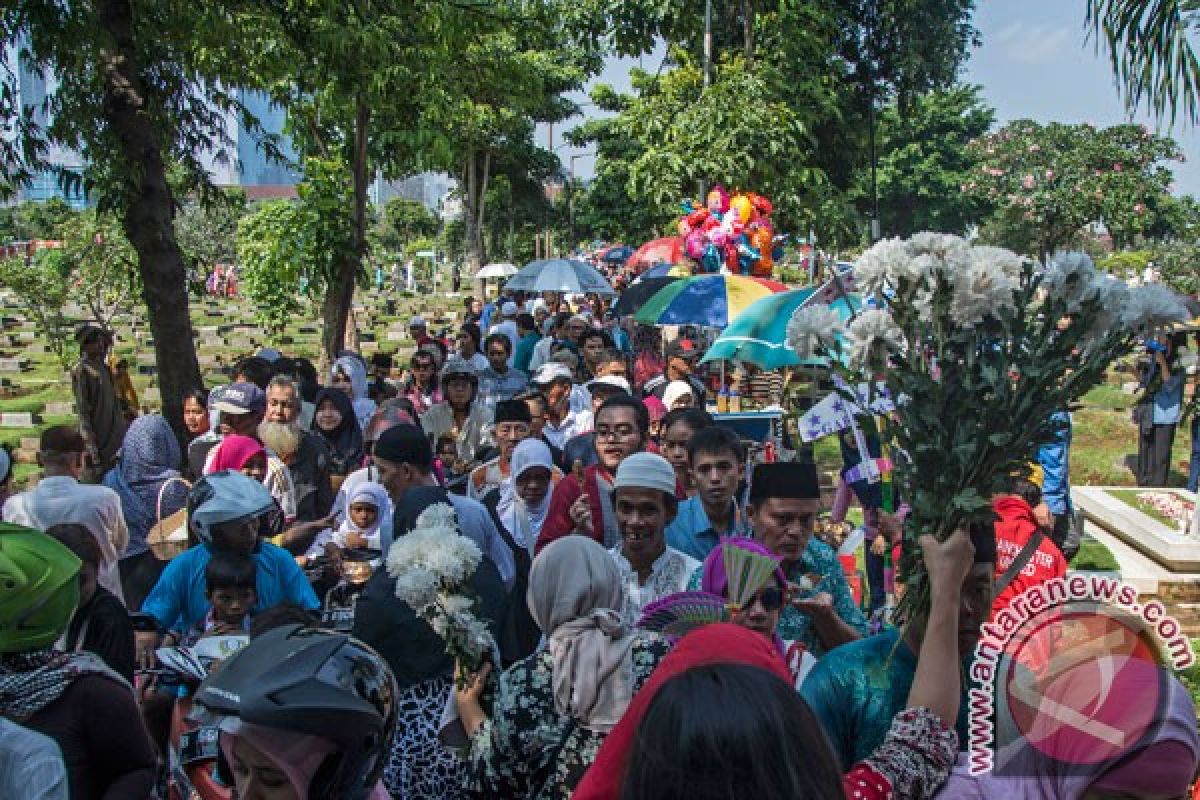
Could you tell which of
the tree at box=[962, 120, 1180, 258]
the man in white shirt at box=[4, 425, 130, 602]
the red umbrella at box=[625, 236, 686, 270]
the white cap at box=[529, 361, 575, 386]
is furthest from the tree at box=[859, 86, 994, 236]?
the man in white shirt at box=[4, 425, 130, 602]

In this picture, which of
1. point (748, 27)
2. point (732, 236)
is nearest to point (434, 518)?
point (732, 236)

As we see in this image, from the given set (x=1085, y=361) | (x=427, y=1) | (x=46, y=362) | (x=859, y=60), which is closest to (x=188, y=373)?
(x=427, y=1)

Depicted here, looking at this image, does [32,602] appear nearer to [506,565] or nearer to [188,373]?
[506,565]

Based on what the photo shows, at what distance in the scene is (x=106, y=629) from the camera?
3.65 m

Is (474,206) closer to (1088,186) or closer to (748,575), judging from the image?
(1088,186)

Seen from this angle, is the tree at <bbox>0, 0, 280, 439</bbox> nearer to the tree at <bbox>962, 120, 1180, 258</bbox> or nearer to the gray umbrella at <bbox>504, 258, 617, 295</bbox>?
the gray umbrella at <bbox>504, 258, 617, 295</bbox>

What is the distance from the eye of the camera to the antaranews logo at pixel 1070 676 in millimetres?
1965

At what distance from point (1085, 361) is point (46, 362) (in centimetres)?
2687

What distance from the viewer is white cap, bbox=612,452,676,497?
446 cm

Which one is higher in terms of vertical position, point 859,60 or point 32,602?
point 859,60

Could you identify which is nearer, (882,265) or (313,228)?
(882,265)

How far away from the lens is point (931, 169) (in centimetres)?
6159

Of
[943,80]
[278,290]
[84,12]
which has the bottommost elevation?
[278,290]

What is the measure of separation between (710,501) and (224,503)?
2021mm
